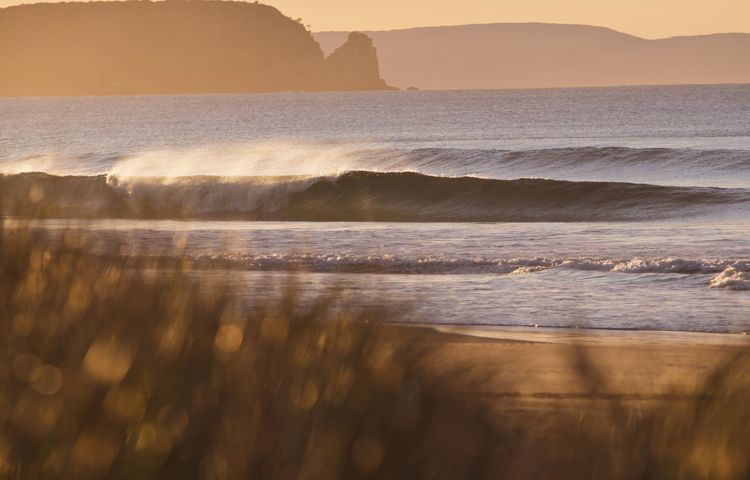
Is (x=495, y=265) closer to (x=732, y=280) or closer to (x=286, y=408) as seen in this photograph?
(x=732, y=280)

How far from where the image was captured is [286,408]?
345 cm

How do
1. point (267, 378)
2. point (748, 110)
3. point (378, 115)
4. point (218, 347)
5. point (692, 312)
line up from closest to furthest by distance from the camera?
point (267, 378)
point (218, 347)
point (692, 312)
point (748, 110)
point (378, 115)

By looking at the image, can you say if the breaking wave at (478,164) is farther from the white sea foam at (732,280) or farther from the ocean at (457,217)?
the white sea foam at (732,280)

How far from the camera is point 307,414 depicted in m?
3.41

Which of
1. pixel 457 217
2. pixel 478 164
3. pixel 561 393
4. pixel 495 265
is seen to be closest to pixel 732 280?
pixel 495 265

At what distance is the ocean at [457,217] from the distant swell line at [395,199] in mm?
71

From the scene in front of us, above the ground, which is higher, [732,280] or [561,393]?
[561,393]

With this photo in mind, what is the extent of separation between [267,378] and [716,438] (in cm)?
129

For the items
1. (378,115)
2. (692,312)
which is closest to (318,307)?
(692,312)

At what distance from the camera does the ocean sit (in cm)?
1088

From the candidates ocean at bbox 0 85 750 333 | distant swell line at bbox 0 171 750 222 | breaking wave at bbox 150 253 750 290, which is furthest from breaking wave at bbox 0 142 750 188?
breaking wave at bbox 150 253 750 290

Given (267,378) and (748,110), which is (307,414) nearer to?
(267,378)

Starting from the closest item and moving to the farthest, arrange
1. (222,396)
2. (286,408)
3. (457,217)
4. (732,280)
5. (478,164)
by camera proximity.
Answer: (286,408) < (222,396) < (732,280) < (457,217) < (478,164)

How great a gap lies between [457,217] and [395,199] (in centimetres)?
337
